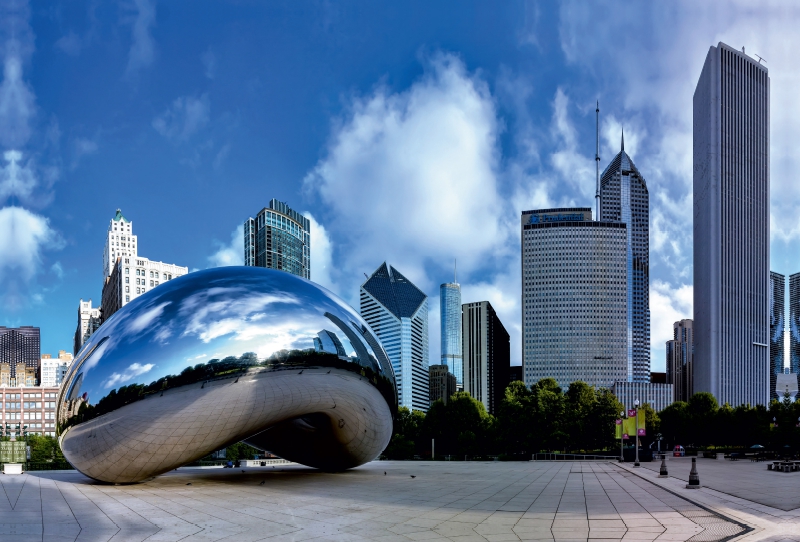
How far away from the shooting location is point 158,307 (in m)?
18.9

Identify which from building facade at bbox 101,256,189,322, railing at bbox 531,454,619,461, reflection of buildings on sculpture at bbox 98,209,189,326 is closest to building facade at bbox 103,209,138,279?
reflection of buildings on sculpture at bbox 98,209,189,326

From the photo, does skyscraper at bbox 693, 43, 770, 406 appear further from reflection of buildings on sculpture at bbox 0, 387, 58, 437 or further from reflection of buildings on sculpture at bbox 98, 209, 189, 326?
reflection of buildings on sculpture at bbox 0, 387, 58, 437

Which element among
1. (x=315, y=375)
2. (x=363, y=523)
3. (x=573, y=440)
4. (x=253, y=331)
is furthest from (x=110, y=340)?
(x=573, y=440)

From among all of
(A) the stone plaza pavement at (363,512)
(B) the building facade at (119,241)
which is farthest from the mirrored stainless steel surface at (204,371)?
(B) the building facade at (119,241)

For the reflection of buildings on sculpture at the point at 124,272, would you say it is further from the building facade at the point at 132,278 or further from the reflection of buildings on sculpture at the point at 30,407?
the reflection of buildings on sculpture at the point at 30,407

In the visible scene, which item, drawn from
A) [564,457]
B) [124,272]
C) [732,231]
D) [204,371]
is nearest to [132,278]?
[124,272]

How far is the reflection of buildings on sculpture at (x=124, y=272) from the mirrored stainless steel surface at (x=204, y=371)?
102 meters

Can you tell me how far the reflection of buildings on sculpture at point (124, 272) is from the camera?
135 m

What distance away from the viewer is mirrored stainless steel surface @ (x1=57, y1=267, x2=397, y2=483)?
58.7 ft

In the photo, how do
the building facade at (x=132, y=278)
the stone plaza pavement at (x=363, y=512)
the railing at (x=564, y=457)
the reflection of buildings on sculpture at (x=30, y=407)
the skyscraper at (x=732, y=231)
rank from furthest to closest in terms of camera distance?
the skyscraper at (x=732, y=231) → the reflection of buildings on sculpture at (x=30, y=407) → the building facade at (x=132, y=278) → the railing at (x=564, y=457) → the stone plaza pavement at (x=363, y=512)

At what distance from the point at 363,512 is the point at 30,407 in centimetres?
17581

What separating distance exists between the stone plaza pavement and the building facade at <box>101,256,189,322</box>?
115265mm

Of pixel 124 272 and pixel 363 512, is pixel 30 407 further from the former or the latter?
pixel 363 512

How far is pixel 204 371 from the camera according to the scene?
18.2m
